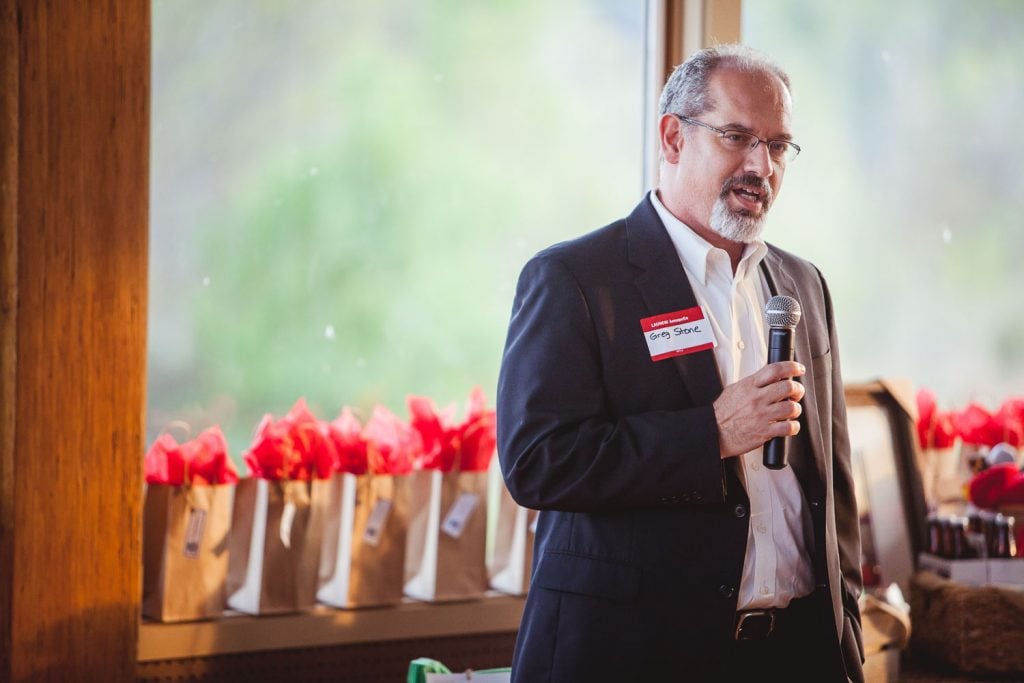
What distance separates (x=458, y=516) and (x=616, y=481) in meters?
1.07

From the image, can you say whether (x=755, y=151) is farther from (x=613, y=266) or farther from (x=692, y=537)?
(x=692, y=537)

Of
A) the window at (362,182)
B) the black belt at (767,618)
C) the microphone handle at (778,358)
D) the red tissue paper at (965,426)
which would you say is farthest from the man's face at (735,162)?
the red tissue paper at (965,426)

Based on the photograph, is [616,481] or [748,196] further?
[748,196]

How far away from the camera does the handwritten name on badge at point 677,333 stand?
1846mm

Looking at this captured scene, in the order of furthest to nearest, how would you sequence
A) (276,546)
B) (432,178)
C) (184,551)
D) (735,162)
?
(432,178) < (276,546) < (184,551) < (735,162)

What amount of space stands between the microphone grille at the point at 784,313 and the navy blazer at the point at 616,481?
15 centimetres

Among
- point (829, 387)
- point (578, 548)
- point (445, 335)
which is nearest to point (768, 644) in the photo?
point (578, 548)

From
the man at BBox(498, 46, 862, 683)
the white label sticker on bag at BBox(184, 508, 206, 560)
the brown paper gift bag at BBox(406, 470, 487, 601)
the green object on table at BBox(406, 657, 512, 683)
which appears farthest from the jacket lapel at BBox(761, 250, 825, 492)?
the white label sticker on bag at BBox(184, 508, 206, 560)

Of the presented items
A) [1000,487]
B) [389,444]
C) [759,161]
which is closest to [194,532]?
[389,444]

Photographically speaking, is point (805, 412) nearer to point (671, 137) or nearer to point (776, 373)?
point (776, 373)

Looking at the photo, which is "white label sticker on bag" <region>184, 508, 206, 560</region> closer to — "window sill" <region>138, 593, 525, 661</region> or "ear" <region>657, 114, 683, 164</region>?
"window sill" <region>138, 593, 525, 661</region>

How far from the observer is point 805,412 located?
1981mm

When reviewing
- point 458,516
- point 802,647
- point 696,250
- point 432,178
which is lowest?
point 802,647

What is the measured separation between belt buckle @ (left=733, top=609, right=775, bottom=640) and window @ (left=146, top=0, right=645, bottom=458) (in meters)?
1.43
